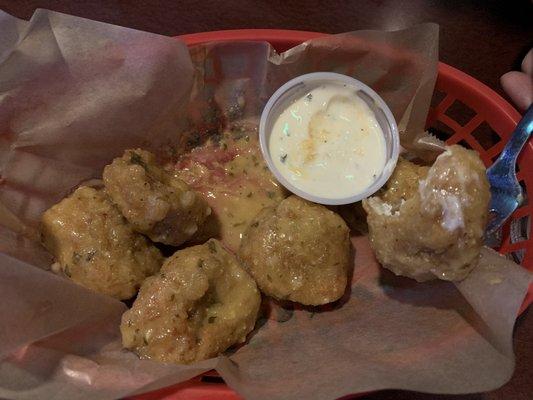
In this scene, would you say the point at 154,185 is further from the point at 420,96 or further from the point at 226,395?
the point at 420,96

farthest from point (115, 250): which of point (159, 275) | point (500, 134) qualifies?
point (500, 134)

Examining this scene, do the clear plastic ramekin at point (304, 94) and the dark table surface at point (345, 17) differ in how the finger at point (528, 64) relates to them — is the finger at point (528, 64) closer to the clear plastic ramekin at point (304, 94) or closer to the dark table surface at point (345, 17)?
the dark table surface at point (345, 17)

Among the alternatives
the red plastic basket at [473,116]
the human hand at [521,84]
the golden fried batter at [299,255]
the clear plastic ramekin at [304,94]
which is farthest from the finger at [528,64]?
the golden fried batter at [299,255]

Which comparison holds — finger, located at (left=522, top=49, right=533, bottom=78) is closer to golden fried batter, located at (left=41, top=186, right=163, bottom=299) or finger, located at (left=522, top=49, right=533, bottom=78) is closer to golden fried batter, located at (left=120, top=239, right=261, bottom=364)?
golden fried batter, located at (left=120, top=239, right=261, bottom=364)

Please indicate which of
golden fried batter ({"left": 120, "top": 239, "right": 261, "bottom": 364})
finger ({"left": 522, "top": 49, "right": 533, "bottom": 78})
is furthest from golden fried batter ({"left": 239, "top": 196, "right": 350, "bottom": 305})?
finger ({"left": 522, "top": 49, "right": 533, "bottom": 78})

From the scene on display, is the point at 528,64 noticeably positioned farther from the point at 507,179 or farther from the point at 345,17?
the point at 345,17

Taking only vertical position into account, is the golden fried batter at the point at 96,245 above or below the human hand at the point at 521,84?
below

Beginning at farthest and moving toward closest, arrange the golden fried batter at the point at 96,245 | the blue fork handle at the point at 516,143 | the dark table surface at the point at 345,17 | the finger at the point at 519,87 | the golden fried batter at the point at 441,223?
the dark table surface at the point at 345,17 < the finger at the point at 519,87 < the blue fork handle at the point at 516,143 < the golden fried batter at the point at 96,245 < the golden fried batter at the point at 441,223
